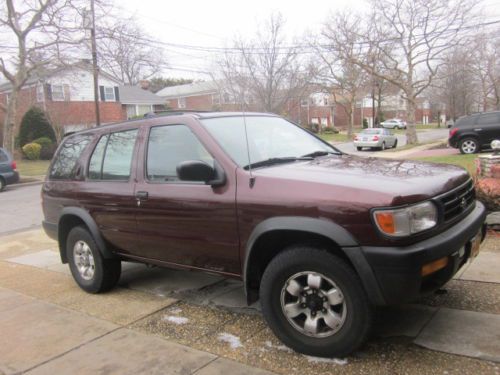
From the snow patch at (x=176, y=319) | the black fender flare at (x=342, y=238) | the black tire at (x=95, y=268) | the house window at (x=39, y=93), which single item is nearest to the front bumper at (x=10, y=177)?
the black tire at (x=95, y=268)

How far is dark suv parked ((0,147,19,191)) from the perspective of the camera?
17.1 metres

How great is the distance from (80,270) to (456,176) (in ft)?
12.9

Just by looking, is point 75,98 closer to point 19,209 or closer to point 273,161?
point 19,209

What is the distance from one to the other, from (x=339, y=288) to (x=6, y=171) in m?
17.2

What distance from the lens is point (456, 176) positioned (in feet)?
11.3

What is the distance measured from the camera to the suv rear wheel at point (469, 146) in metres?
17.1

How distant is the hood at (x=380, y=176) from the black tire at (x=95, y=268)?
2.26 meters

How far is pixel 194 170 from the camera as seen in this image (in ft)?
11.3

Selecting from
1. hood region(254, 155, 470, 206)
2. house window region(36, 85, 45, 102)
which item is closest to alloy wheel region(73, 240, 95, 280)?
hood region(254, 155, 470, 206)

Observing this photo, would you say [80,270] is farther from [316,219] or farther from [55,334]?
[316,219]

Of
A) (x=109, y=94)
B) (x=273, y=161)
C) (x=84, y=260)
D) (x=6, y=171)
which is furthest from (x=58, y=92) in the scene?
(x=273, y=161)

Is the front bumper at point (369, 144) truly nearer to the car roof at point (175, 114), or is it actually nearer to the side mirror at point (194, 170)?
the car roof at point (175, 114)

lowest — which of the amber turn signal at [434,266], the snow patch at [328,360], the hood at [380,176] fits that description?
the snow patch at [328,360]

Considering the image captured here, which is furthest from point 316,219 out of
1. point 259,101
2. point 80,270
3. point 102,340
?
point 259,101
